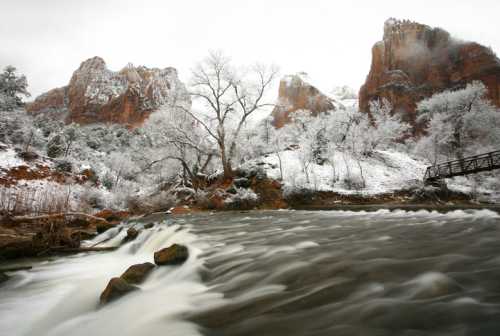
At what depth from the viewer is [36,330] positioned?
2.71 meters

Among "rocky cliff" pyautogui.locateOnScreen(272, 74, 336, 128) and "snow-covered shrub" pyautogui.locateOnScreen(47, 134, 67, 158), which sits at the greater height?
"rocky cliff" pyautogui.locateOnScreen(272, 74, 336, 128)

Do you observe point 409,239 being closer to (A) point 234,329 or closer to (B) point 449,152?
(A) point 234,329

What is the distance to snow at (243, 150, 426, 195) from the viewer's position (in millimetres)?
20500

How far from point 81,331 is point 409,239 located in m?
5.03

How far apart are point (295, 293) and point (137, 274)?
2382mm

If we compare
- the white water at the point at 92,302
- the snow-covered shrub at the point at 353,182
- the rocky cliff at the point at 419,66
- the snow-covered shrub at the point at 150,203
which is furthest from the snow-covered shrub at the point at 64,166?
the rocky cliff at the point at 419,66

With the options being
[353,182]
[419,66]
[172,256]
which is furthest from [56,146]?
[419,66]

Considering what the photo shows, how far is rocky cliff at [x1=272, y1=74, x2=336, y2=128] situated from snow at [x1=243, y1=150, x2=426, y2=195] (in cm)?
6599

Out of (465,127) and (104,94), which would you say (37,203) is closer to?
(465,127)

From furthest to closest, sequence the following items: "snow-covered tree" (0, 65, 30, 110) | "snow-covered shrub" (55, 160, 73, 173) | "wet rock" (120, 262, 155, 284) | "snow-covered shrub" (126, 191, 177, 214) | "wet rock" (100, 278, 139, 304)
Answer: "snow-covered tree" (0, 65, 30, 110), "snow-covered shrub" (55, 160, 73, 173), "snow-covered shrub" (126, 191, 177, 214), "wet rock" (120, 262, 155, 284), "wet rock" (100, 278, 139, 304)

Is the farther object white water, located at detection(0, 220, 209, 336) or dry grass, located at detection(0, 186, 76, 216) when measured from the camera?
dry grass, located at detection(0, 186, 76, 216)

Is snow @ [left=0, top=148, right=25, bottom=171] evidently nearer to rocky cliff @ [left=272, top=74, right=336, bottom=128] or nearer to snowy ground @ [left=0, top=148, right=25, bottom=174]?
snowy ground @ [left=0, top=148, right=25, bottom=174]

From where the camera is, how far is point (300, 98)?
353ft

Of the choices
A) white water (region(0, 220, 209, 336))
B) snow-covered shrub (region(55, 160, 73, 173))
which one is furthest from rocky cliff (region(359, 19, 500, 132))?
white water (region(0, 220, 209, 336))
